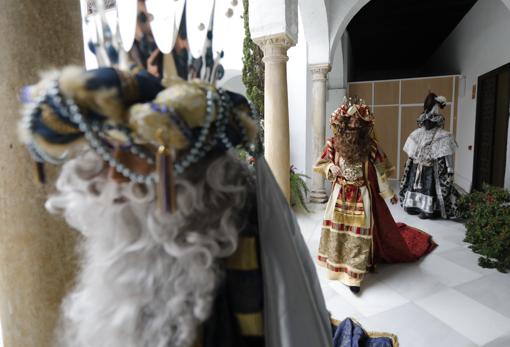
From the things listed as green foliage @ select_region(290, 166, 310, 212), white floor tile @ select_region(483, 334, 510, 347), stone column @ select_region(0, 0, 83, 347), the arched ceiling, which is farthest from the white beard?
the arched ceiling

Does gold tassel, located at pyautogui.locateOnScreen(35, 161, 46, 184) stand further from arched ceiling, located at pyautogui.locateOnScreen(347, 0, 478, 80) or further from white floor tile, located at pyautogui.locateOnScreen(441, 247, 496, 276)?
arched ceiling, located at pyautogui.locateOnScreen(347, 0, 478, 80)

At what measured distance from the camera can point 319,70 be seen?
4.85 metres

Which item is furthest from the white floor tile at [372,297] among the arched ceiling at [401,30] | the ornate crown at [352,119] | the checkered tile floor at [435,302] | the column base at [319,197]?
the arched ceiling at [401,30]

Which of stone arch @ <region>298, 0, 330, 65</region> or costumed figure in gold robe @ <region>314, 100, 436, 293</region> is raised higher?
stone arch @ <region>298, 0, 330, 65</region>

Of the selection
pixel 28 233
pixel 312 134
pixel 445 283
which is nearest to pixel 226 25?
pixel 312 134

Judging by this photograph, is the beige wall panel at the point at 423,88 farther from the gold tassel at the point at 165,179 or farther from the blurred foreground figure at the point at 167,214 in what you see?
the gold tassel at the point at 165,179

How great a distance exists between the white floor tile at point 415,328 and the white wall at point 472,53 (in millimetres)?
3006

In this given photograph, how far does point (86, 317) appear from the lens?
63 cm

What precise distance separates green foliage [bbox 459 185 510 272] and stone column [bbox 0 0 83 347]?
3.12 metres

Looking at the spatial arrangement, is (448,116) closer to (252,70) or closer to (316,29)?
(316,29)

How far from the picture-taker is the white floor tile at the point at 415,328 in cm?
181

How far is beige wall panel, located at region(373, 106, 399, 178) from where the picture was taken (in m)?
7.46

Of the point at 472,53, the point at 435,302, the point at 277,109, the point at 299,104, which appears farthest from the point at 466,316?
the point at 472,53

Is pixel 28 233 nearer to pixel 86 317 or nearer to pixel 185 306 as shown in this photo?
pixel 86 317
